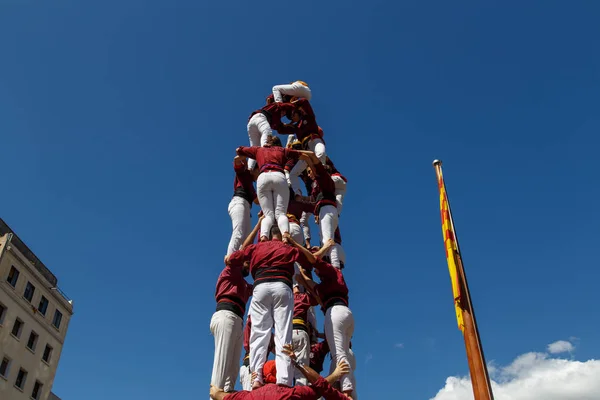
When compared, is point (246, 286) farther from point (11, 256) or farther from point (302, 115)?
point (11, 256)

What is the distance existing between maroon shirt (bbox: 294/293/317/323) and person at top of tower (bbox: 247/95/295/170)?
3.16 metres

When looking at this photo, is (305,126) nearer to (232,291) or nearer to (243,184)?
(243,184)

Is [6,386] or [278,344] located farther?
[6,386]

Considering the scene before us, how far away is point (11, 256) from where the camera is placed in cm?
3400

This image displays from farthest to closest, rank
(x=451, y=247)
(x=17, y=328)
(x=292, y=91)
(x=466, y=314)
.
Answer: (x=17, y=328)
(x=292, y=91)
(x=451, y=247)
(x=466, y=314)

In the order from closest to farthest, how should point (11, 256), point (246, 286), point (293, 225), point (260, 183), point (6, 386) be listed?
point (246, 286), point (260, 183), point (293, 225), point (6, 386), point (11, 256)

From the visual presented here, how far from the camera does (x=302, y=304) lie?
33.2 feet

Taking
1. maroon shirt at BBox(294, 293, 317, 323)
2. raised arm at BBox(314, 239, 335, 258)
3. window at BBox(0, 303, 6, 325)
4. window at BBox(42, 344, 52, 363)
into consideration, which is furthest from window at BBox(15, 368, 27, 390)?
raised arm at BBox(314, 239, 335, 258)

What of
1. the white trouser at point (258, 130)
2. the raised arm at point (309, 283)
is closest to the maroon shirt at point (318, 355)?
the raised arm at point (309, 283)

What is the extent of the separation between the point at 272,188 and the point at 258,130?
9.45 feet

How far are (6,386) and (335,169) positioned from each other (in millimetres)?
28421

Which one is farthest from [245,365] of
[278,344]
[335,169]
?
[335,169]

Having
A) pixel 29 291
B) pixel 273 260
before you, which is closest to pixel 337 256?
pixel 273 260

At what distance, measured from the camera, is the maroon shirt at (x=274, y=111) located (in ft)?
41.4
